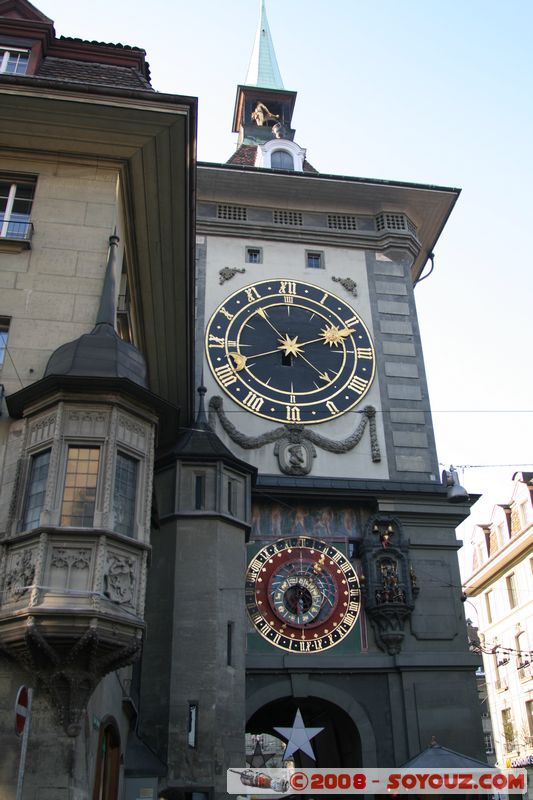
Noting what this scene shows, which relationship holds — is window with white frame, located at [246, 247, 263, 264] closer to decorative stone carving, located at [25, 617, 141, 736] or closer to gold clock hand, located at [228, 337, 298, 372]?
gold clock hand, located at [228, 337, 298, 372]

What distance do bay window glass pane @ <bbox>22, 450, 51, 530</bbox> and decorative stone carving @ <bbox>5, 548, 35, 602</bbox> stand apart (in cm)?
41

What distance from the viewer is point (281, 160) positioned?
91.2 ft

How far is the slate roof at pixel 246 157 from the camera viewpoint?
2923 centimetres

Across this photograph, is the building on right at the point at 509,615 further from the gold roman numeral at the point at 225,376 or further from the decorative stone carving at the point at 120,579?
the decorative stone carving at the point at 120,579

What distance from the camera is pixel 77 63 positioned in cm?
1491

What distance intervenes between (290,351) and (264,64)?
69.2ft

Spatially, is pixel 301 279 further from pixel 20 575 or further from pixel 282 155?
pixel 20 575

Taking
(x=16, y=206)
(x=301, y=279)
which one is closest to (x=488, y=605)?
(x=301, y=279)

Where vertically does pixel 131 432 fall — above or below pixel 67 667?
above

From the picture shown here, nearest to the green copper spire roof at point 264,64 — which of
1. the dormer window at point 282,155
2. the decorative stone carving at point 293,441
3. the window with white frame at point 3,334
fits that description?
the dormer window at point 282,155

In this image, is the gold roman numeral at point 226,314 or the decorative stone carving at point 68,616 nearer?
the decorative stone carving at point 68,616

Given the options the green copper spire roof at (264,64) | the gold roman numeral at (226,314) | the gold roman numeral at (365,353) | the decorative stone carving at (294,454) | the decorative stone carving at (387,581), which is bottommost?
the decorative stone carving at (387,581)

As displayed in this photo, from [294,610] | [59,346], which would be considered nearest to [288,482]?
[294,610]

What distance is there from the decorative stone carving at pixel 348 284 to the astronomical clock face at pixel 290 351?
0.53 m
